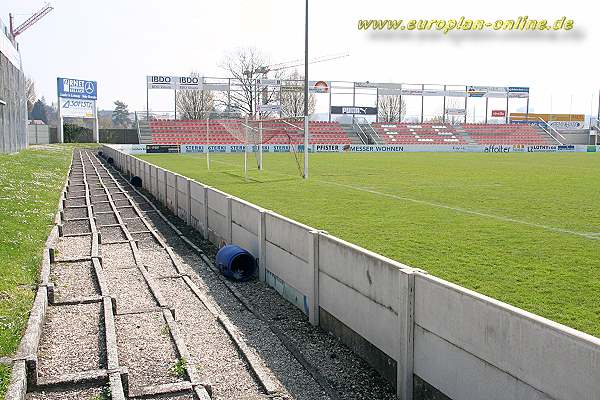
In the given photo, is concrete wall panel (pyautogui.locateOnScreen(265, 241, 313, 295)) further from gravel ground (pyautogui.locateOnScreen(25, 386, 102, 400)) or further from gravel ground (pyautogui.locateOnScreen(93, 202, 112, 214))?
gravel ground (pyautogui.locateOnScreen(93, 202, 112, 214))

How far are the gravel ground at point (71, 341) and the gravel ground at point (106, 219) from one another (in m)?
7.84

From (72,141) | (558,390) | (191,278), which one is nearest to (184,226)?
(191,278)

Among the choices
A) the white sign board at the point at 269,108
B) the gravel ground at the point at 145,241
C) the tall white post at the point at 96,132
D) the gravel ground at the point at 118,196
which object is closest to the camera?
the gravel ground at the point at 145,241

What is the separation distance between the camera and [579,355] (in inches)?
140

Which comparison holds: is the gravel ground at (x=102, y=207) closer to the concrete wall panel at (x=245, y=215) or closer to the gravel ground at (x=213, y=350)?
the concrete wall panel at (x=245, y=215)

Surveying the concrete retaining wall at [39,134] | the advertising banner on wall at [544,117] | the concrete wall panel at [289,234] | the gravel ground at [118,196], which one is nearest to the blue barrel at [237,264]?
the concrete wall panel at [289,234]

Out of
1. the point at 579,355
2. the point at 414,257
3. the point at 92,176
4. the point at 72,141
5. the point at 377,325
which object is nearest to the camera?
the point at 579,355

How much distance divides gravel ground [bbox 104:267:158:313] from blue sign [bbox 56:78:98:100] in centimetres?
7009

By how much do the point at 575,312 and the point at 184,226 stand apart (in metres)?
10.5

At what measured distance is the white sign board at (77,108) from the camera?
73875mm

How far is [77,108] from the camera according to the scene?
7525 centimetres

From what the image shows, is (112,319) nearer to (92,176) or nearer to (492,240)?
(492,240)

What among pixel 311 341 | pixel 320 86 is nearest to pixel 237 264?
pixel 311 341

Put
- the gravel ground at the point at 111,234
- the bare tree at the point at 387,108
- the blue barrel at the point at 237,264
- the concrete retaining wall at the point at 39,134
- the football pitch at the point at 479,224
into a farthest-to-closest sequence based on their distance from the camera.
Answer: the bare tree at the point at 387,108
the concrete retaining wall at the point at 39,134
the gravel ground at the point at 111,234
the blue barrel at the point at 237,264
the football pitch at the point at 479,224
